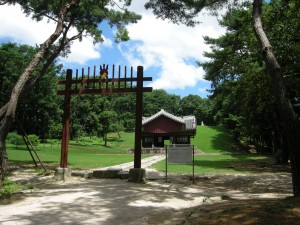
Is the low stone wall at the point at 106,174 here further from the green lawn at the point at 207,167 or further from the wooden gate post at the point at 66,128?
the green lawn at the point at 207,167

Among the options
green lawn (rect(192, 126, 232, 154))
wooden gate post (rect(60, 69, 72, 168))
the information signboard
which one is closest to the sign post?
the information signboard

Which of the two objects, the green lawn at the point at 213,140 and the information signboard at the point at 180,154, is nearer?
the information signboard at the point at 180,154

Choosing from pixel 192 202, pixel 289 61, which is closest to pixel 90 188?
pixel 192 202

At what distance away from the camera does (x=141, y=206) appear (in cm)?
756

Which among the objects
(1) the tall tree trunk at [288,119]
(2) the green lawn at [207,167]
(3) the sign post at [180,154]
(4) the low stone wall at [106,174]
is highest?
(1) the tall tree trunk at [288,119]

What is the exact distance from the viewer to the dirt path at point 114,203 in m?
6.31

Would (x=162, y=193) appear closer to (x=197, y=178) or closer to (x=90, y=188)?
(x=90, y=188)

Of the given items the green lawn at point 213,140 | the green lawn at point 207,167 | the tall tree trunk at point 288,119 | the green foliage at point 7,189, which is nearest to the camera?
the tall tree trunk at point 288,119

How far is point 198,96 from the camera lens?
108m

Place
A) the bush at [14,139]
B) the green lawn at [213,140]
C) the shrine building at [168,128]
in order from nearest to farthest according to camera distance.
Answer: the bush at [14,139] < the green lawn at [213,140] < the shrine building at [168,128]

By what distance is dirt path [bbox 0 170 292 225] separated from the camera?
631 cm

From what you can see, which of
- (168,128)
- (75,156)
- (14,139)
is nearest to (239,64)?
(75,156)

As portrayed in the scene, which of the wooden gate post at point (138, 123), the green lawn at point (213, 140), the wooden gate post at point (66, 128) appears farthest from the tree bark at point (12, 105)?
the green lawn at point (213, 140)

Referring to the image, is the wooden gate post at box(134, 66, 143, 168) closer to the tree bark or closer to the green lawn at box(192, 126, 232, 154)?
the tree bark
